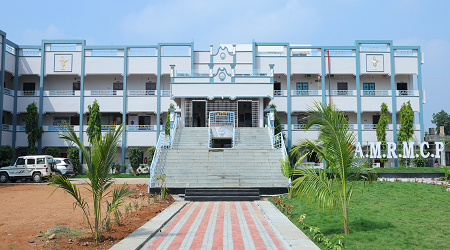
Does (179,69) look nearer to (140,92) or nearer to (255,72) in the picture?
(140,92)

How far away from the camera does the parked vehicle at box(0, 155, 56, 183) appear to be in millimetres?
22641

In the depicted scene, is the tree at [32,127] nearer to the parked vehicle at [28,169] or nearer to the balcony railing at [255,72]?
the parked vehicle at [28,169]

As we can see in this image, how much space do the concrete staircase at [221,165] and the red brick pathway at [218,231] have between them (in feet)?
12.9

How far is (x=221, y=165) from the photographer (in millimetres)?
Result: 18266

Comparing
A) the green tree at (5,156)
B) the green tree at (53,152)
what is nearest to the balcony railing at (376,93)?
the green tree at (53,152)

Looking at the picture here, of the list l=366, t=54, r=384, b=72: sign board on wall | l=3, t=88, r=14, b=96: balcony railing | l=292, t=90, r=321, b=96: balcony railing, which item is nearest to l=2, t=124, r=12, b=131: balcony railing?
l=3, t=88, r=14, b=96: balcony railing

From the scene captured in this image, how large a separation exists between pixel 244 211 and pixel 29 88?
3226 cm

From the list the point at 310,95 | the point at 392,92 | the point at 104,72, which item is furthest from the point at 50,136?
the point at 392,92

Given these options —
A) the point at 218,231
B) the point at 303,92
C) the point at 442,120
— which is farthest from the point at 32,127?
the point at 442,120

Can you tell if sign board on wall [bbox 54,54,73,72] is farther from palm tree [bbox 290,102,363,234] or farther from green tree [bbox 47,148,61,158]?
palm tree [bbox 290,102,363,234]

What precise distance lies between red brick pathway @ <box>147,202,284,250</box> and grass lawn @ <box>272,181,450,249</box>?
3.61ft

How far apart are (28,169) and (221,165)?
45.4 ft

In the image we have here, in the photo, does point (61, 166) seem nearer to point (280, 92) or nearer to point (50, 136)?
point (50, 136)

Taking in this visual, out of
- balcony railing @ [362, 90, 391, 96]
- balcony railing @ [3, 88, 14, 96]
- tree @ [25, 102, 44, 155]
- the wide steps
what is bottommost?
the wide steps
